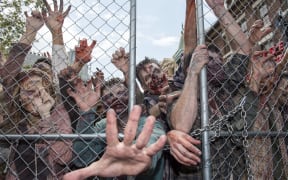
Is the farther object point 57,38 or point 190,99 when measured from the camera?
point 57,38

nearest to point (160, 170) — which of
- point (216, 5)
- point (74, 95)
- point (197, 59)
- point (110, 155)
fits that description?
point (110, 155)

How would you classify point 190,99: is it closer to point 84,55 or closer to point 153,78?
point 84,55

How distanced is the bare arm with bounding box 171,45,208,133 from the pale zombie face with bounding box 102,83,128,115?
84 centimetres

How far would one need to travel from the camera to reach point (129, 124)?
129 centimetres

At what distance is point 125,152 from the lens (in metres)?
1.29

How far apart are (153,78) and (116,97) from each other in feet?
2.21

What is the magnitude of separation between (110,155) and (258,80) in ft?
4.68

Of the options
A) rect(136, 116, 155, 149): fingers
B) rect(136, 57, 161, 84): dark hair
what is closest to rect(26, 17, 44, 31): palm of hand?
rect(136, 57, 161, 84): dark hair

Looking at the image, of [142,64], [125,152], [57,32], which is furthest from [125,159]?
[142,64]

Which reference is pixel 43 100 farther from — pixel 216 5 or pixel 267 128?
pixel 267 128

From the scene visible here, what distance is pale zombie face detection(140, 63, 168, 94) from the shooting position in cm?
311

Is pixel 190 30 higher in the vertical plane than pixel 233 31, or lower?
higher

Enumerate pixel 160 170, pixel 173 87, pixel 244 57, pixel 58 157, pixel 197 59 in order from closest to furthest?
1. pixel 160 170
2. pixel 197 59
3. pixel 58 157
4. pixel 244 57
5. pixel 173 87

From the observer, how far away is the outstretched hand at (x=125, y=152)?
128 centimetres
